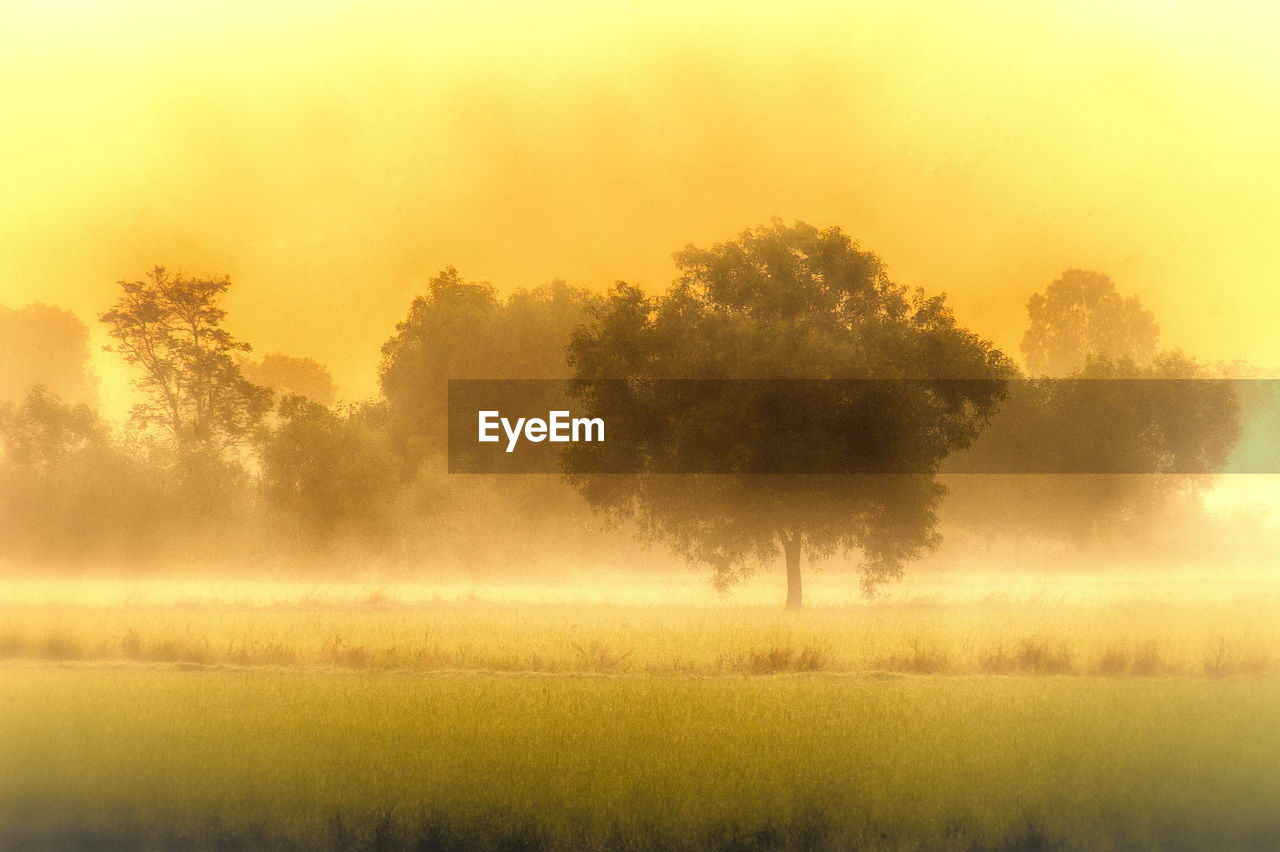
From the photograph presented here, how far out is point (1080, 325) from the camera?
2047 inches

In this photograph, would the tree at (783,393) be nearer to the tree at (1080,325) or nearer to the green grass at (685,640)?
the green grass at (685,640)

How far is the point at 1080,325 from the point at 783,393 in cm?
2422

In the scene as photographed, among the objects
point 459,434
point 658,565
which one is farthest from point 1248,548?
point 459,434

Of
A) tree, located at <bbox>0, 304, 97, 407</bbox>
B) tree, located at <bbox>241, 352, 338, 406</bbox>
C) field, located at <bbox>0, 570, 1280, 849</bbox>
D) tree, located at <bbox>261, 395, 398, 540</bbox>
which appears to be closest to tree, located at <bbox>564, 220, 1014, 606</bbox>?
field, located at <bbox>0, 570, 1280, 849</bbox>

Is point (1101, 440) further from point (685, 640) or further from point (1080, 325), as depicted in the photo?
point (685, 640)

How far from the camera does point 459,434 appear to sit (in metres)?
49.5

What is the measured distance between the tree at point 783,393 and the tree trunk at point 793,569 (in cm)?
7

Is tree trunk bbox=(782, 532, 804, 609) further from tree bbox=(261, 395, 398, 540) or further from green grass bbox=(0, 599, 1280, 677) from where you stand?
tree bbox=(261, 395, 398, 540)

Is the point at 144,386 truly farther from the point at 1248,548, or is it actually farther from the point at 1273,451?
the point at 1248,548

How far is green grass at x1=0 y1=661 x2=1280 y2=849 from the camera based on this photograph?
42.6 ft

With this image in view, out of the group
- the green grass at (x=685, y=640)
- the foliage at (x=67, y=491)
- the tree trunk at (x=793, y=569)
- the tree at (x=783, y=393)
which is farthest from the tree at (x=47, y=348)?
the tree trunk at (x=793, y=569)

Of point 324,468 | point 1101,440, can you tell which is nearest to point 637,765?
point 324,468

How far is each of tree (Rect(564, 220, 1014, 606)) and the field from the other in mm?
5498

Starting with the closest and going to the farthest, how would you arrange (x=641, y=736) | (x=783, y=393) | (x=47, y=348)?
(x=641, y=736) < (x=783, y=393) < (x=47, y=348)
